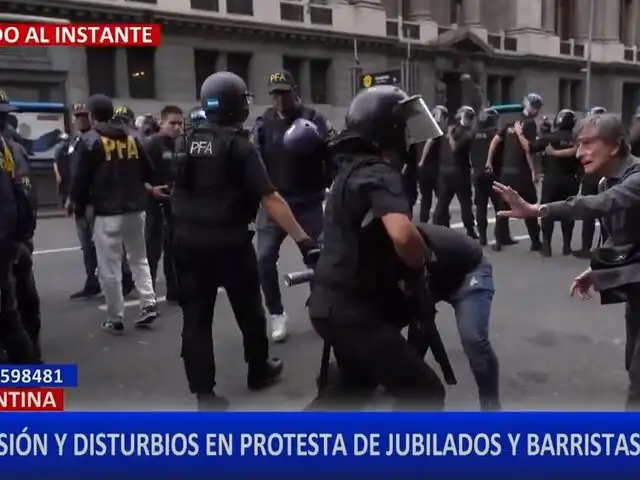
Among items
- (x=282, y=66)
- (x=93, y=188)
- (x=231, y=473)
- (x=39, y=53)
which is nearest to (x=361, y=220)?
(x=231, y=473)

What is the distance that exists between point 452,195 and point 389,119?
22.2ft

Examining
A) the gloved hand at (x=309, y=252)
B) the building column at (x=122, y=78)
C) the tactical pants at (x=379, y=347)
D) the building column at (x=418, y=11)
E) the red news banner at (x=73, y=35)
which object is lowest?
the tactical pants at (x=379, y=347)

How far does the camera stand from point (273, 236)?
5453 mm

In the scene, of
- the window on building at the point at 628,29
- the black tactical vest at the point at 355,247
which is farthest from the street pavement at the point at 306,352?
the window on building at the point at 628,29

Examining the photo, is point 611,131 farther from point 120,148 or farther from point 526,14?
point 526,14

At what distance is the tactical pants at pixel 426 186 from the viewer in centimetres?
980

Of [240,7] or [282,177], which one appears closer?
[282,177]

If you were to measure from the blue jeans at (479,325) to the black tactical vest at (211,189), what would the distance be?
1.17m

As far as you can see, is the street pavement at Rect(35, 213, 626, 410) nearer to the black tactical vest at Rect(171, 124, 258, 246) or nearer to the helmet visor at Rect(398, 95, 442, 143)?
the black tactical vest at Rect(171, 124, 258, 246)

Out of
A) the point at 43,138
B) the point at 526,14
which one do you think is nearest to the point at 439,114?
the point at 43,138

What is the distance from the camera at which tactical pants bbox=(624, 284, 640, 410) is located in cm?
308

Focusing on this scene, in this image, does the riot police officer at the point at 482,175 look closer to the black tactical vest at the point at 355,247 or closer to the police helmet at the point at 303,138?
the police helmet at the point at 303,138

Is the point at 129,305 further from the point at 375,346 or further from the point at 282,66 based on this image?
the point at 282,66

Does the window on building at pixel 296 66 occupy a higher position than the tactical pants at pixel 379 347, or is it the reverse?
the window on building at pixel 296 66
